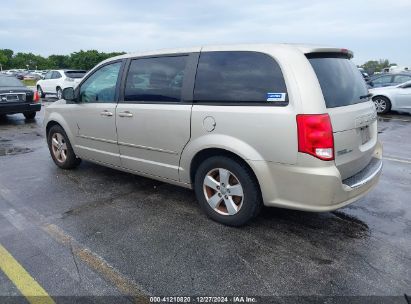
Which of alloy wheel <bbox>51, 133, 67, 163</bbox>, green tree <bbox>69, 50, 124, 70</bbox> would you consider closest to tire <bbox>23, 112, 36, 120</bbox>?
alloy wheel <bbox>51, 133, 67, 163</bbox>

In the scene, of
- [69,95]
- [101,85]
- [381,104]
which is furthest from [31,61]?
[101,85]

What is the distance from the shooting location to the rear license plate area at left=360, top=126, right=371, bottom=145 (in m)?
3.58

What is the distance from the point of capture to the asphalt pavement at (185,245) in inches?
110

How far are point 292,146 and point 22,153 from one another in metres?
5.88

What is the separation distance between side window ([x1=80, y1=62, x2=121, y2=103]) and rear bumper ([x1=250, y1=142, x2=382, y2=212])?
236 cm

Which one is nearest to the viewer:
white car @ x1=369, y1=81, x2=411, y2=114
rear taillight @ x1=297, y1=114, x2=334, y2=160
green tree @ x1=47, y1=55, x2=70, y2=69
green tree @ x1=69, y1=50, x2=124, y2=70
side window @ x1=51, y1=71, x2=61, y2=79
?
rear taillight @ x1=297, y1=114, x2=334, y2=160

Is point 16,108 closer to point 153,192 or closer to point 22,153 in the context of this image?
→ point 22,153

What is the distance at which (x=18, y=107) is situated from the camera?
11086 mm

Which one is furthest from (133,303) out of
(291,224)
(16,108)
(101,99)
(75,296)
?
(16,108)

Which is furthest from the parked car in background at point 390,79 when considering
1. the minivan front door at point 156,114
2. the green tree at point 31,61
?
the green tree at point 31,61

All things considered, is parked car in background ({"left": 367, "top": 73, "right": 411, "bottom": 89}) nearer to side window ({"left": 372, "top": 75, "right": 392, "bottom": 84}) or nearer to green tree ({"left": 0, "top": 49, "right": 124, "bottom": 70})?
side window ({"left": 372, "top": 75, "right": 392, "bottom": 84})

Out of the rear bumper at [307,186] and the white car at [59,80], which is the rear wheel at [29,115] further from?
the rear bumper at [307,186]

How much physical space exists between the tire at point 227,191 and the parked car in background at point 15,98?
9.07 meters

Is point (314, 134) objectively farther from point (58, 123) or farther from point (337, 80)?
point (58, 123)
